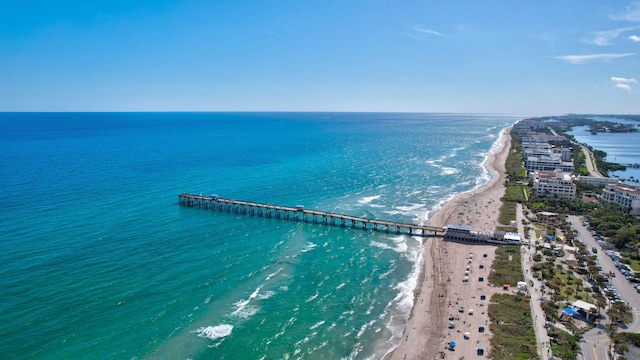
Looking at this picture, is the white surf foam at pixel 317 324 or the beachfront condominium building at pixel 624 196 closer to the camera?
the white surf foam at pixel 317 324

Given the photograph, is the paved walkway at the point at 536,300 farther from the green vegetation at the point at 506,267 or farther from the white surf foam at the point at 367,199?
the white surf foam at the point at 367,199

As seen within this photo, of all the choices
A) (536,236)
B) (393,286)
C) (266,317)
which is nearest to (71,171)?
(266,317)

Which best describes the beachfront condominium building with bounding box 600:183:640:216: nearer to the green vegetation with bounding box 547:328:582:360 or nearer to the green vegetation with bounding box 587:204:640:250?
the green vegetation with bounding box 587:204:640:250

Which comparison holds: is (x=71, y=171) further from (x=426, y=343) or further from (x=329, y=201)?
(x=426, y=343)

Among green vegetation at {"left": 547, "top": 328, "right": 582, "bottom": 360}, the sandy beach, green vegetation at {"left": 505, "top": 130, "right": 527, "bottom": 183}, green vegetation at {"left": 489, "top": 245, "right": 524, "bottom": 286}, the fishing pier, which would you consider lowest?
the sandy beach

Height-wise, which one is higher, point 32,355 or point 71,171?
point 71,171

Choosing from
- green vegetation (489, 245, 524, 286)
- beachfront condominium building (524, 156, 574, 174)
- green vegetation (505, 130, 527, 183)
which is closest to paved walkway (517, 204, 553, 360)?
green vegetation (489, 245, 524, 286)

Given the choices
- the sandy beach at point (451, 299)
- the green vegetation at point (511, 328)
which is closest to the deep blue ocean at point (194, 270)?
the sandy beach at point (451, 299)
